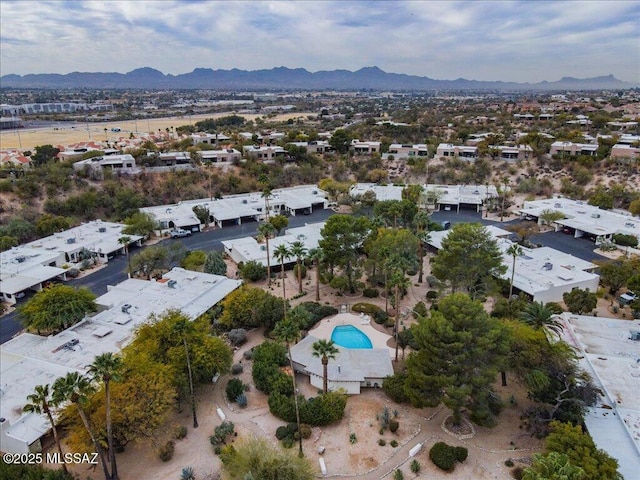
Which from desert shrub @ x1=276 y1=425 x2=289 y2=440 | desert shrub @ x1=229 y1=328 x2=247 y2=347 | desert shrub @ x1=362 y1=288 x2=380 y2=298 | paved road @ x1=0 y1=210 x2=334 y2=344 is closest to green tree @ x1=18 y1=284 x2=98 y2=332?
paved road @ x1=0 y1=210 x2=334 y2=344

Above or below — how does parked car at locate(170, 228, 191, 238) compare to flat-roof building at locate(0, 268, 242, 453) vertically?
below

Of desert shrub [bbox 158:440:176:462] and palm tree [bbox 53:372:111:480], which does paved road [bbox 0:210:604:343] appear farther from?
palm tree [bbox 53:372:111:480]

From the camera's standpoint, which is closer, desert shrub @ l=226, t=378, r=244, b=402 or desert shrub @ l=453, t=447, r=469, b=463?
desert shrub @ l=453, t=447, r=469, b=463

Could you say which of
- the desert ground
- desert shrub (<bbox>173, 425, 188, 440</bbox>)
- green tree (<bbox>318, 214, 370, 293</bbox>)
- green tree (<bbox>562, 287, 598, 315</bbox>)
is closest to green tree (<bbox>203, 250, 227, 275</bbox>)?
green tree (<bbox>318, 214, 370, 293</bbox>)

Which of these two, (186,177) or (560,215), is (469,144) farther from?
(186,177)

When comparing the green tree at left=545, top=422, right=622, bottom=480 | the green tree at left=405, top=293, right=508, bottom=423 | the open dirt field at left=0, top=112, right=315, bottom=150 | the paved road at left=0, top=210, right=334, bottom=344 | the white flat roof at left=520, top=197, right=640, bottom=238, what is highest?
the open dirt field at left=0, top=112, right=315, bottom=150

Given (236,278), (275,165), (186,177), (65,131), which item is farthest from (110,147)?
(236,278)

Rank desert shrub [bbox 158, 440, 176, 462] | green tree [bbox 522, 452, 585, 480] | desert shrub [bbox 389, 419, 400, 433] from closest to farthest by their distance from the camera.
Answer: green tree [bbox 522, 452, 585, 480] < desert shrub [bbox 158, 440, 176, 462] < desert shrub [bbox 389, 419, 400, 433]

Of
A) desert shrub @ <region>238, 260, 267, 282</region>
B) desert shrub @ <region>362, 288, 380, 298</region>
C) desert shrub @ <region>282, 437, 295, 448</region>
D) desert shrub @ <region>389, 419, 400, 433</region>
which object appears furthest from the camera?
desert shrub @ <region>238, 260, 267, 282</region>
